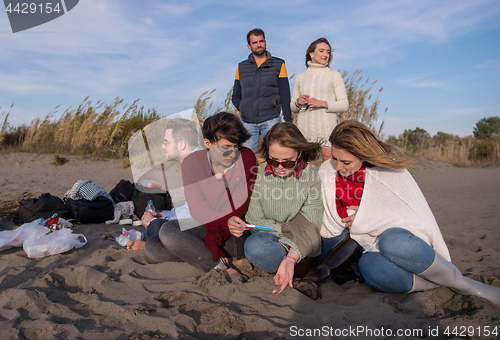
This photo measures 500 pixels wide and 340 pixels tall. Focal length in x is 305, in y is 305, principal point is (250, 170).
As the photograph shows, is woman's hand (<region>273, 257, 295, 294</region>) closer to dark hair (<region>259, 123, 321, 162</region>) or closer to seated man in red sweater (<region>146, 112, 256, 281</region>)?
seated man in red sweater (<region>146, 112, 256, 281</region>)

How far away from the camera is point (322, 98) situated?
373 cm

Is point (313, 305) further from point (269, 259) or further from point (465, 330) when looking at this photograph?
point (465, 330)

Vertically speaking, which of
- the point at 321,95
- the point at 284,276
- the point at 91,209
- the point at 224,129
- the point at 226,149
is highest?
the point at 321,95

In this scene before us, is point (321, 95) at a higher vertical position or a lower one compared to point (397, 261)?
higher

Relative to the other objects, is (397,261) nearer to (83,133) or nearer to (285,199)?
(285,199)

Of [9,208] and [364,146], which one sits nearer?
[364,146]

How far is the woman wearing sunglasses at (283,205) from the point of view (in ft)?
6.76

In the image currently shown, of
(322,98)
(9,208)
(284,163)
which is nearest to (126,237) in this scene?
(284,163)

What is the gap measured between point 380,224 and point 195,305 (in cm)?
129

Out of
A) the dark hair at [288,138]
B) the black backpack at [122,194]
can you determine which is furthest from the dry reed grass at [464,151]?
the dark hair at [288,138]

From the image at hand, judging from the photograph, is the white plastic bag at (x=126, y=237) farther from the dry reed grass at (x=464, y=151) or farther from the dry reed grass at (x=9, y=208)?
the dry reed grass at (x=464, y=151)

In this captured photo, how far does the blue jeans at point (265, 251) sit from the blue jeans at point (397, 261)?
579mm

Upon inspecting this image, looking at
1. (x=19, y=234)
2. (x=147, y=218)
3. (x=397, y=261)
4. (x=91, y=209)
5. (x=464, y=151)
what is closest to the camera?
(x=397, y=261)

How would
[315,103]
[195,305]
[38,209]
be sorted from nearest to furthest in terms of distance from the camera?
[195,305], [38,209], [315,103]
